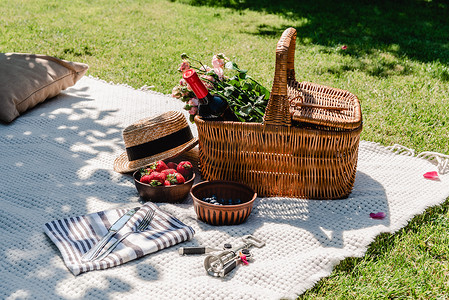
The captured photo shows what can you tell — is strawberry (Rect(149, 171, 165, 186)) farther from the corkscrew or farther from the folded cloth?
the corkscrew

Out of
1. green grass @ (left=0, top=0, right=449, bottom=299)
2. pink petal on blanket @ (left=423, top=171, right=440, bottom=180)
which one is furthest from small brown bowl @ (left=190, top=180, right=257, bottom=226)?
pink petal on blanket @ (left=423, top=171, right=440, bottom=180)

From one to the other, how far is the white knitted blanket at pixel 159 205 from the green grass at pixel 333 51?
17cm

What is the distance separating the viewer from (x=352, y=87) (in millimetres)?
5328

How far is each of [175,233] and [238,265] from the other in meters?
0.40

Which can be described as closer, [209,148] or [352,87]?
[209,148]

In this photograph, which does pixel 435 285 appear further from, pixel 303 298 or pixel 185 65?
pixel 185 65

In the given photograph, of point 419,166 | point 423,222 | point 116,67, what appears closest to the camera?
point 423,222

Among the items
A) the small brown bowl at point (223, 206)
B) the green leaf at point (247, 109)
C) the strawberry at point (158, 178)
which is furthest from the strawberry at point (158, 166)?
the green leaf at point (247, 109)

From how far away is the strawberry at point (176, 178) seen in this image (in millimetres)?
3137

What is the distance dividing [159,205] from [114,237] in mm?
446

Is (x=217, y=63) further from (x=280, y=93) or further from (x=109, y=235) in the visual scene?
(x=109, y=235)

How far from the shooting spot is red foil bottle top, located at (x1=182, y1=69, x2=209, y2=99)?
9.80 feet

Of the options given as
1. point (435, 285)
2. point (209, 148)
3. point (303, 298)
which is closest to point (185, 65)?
point (209, 148)

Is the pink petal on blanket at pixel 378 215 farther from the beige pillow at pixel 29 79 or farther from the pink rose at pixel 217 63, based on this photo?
the beige pillow at pixel 29 79
